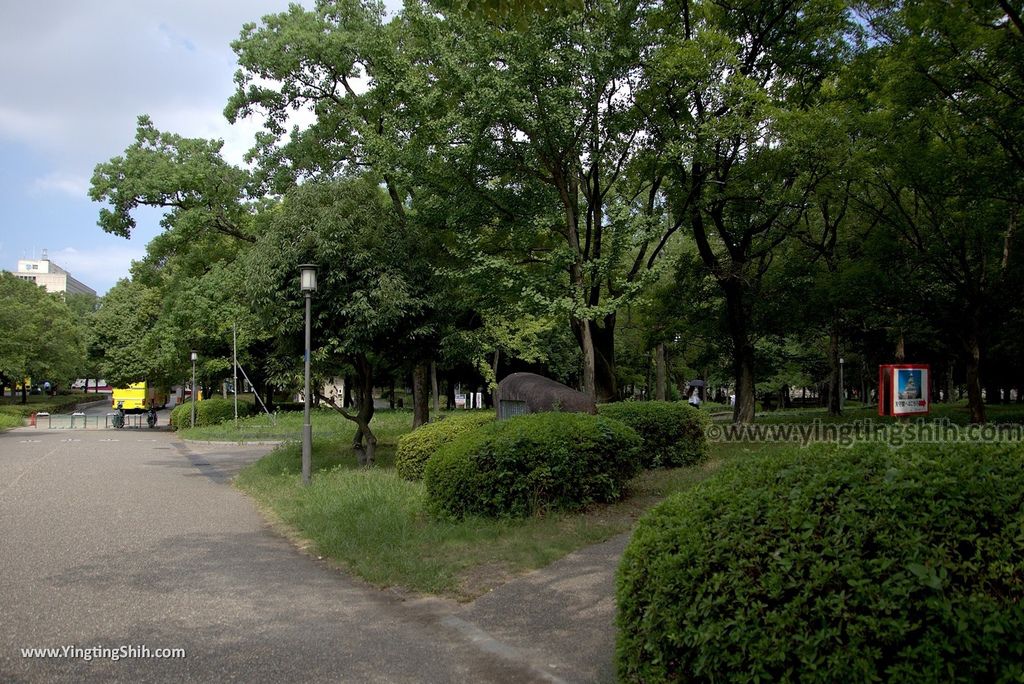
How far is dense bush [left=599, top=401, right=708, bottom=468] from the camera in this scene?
12188 millimetres

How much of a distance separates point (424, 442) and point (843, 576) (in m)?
9.22

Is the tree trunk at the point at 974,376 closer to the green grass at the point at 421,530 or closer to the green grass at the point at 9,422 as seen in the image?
the green grass at the point at 421,530

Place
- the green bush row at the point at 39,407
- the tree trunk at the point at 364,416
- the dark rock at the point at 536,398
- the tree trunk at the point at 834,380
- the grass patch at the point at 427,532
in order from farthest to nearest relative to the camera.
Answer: the green bush row at the point at 39,407
the tree trunk at the point at 834,380
the tree trunk at the point at 364,416
the dark rock at the point at 536,398
the grass patch at the point at 427,532

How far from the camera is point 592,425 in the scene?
346 inches

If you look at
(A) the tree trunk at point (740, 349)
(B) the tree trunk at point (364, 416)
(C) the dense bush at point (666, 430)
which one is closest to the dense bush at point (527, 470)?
(C) the dense bush at point (666, 430)

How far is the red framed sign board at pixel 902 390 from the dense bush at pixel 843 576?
27.4ft

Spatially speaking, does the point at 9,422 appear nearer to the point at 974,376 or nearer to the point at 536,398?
the point at 536,398

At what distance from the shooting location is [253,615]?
5.58 m

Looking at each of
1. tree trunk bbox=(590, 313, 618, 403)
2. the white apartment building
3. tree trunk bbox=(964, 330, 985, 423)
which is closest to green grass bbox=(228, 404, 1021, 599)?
tree trunk bbox=(590, 313, 618, 403)

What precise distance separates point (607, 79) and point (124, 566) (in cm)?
999

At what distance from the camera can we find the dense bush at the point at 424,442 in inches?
454

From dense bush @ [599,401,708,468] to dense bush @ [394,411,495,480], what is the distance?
2.49 meters

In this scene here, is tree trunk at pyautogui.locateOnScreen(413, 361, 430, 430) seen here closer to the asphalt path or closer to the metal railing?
the asphalt path

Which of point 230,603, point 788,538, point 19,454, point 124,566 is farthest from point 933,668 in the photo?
point 19,454
